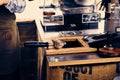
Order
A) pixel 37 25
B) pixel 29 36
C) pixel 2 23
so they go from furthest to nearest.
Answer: pixel 29 36, pixel 37 25, pixel 2 23

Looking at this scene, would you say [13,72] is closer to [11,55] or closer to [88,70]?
[11,55]

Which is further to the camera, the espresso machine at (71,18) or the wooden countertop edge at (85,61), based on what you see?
the espresso machine at (71,18)

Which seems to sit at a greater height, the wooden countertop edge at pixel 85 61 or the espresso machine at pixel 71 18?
the espresso machine at pixel 71 18

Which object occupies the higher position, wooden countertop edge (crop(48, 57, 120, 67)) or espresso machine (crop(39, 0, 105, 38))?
espresso machine (crop(39, 0, 105, 38))

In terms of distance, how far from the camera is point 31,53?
3.45 meters

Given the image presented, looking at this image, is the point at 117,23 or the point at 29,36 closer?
the point at 117,23

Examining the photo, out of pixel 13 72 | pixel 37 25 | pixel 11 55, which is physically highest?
pixel 37 25

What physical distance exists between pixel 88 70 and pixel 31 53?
1219 millimetres

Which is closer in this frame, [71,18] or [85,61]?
[85,61]

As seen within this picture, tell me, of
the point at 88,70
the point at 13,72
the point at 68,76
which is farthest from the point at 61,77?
the point at 13,72

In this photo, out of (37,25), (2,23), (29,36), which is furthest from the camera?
(29,36)

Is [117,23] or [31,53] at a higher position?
[117,23]

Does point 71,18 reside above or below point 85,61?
above

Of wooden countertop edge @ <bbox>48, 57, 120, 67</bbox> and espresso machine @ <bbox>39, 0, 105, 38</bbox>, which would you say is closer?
wooden countertop edge @ <bbox>48, 57, 120, 67</bbox>
